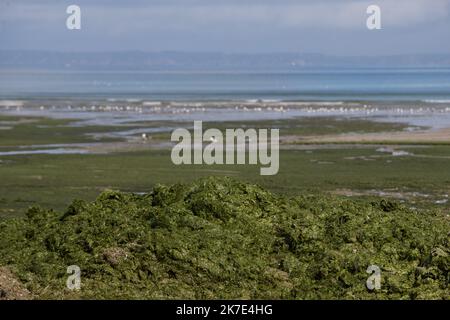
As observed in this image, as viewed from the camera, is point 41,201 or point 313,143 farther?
point 313,143

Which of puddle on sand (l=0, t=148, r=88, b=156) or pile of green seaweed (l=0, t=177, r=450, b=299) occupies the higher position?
pile of green seaweed (l=0, t=177, r=450, b=299)

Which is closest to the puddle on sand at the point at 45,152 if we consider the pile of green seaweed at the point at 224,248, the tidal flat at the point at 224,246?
the tidal flat at the point at 224,246

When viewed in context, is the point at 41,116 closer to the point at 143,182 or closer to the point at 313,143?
the point at 313,143

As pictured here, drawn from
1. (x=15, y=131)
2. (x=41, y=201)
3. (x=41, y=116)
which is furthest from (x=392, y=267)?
(x=41, y=116)

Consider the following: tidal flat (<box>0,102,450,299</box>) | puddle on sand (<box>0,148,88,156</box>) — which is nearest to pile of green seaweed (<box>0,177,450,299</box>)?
tidal flat (<box>0,102,450,299</box>)

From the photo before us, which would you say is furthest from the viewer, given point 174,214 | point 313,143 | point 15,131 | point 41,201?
point 15,131

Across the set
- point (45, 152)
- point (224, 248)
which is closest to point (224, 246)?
point (224, 248)

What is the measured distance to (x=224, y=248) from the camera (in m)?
13.9

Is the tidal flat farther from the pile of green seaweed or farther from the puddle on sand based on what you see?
the puddle on sand

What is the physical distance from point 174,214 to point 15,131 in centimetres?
4033

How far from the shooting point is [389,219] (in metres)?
15.2

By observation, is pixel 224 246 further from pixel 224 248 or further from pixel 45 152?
pixel 45 152

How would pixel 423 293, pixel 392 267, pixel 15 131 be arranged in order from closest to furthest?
1. pixel 423 293
2. pixel 392 267
3. pixel 15 131

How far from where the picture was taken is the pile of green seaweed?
1310 cm
